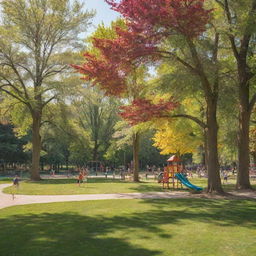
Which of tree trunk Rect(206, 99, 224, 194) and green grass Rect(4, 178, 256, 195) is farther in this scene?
green grass Rect(4, 178, 256, 195)

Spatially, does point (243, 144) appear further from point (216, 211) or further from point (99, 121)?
point (99, 121)

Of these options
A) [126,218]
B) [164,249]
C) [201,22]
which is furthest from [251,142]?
[164,249]

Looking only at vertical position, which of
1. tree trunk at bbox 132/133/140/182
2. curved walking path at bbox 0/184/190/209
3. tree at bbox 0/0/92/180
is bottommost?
curved walking path at bbox 0/184/190/209

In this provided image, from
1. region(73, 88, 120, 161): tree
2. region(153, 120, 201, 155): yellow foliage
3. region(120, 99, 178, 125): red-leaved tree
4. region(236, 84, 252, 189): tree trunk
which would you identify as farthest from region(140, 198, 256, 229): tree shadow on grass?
region(73, 88, 120, 161): tree

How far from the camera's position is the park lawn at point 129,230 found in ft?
24.5

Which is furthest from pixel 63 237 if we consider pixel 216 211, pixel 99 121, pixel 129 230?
pixel 99 121

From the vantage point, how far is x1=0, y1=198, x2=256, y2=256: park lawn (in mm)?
7453

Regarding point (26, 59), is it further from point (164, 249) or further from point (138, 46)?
point (164, 249)

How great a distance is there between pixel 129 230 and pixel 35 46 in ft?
94.2

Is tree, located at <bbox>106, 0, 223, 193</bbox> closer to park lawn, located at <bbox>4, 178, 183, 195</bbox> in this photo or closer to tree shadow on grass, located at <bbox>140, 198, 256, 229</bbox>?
tree shadow on grass, located at <bbox>140, 198, 256, 229</bbox>

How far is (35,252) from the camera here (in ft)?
24.1

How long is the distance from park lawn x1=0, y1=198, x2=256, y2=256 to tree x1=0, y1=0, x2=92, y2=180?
21.2 metres

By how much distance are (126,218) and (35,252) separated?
14.3 ft

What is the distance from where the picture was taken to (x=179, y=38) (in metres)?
16.6
